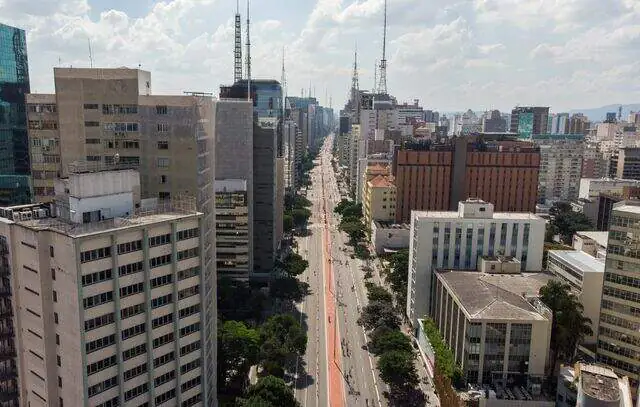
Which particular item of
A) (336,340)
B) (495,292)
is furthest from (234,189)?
(495,292)

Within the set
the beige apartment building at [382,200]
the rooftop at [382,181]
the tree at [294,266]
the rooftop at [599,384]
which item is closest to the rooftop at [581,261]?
the rooftop at [599,384]

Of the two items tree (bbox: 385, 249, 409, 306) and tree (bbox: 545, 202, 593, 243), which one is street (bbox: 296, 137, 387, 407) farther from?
tree (bbox: 545, 202, 593, 243)

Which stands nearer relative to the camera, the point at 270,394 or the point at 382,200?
the point at 270,394

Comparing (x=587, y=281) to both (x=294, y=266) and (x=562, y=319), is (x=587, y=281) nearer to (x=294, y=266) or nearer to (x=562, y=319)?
(x=562, y=319)

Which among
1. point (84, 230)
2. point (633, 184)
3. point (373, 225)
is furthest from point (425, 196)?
point (84, 230)

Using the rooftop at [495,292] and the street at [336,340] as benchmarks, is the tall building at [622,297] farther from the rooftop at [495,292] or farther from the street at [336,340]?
the street at [336,340]

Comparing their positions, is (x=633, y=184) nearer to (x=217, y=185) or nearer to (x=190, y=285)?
(x=217, y=185)
